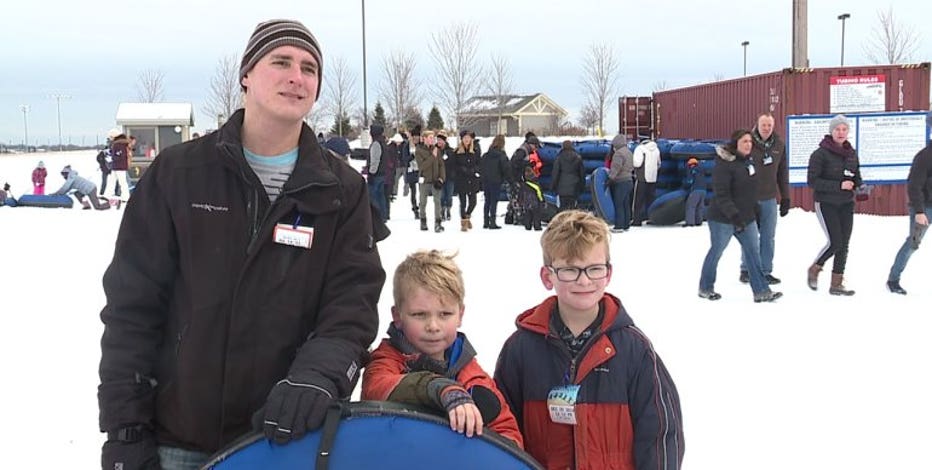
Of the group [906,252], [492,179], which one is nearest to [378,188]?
[492,179]

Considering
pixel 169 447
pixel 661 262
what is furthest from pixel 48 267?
pixel 169 447

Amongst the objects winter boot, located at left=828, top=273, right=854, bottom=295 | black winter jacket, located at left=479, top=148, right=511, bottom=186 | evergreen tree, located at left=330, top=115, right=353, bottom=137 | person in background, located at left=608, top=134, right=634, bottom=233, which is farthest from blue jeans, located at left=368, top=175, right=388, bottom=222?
evergreen tree, located at left=330, top=115, right=353, bottom=137

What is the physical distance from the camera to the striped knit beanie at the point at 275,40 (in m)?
2.28

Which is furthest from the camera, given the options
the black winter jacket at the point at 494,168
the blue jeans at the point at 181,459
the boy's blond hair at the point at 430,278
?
the black winter jacket at the point at 494,168

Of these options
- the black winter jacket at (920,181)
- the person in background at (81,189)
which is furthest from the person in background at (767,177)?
the person in background at (81,189)

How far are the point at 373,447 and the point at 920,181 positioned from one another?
8.60 meters

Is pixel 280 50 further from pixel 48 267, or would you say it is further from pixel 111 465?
pixel 48 267

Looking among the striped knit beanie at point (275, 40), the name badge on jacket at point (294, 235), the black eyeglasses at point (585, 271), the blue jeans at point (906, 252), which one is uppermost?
the striped knit beanie at point (275, 40)

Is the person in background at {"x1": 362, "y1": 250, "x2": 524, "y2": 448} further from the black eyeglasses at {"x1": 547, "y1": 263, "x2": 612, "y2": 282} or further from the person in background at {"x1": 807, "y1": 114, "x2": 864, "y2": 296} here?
the person in background at {"x1": 807, "y1": 114, "x2": 864, "y2": 296}

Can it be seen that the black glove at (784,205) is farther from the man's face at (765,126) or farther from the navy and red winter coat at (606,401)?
the navy and red winter coat at (606,401)

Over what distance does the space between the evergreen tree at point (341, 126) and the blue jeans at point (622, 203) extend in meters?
34.2

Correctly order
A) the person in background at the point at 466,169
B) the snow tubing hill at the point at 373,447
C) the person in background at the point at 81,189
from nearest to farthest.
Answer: the snow tubing hill at the point at 373,447 < the person in background at the point at 466,169 < the person in background at the point at 81,189

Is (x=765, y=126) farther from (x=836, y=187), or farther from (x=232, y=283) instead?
(x=232, y=283)

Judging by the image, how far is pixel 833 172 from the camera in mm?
9000
